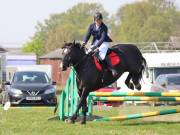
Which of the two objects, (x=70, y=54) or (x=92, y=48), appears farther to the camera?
(x=92, y=48)

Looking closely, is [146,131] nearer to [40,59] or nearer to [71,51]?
[71,51]

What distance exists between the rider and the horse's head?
0.38 m

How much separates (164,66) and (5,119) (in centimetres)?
2156

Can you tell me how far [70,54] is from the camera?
1516 cm

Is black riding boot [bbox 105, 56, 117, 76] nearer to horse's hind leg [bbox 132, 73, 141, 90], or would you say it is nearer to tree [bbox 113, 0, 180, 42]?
horse's hind leg [bbox 132, 73, 141, 90]

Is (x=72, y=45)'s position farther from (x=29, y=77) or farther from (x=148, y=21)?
(x=148, y=21)

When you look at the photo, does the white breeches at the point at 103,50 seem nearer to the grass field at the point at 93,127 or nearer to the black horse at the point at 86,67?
the black horse at the point at 86,67

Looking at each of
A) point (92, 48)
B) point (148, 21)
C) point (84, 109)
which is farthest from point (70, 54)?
point (148, 21)

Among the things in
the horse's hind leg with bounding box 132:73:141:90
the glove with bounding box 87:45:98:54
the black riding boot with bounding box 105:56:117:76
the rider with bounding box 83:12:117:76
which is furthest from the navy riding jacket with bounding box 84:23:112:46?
the horse's hind leg with bounding box 132:73:141:90

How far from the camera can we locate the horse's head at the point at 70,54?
15.1 metres

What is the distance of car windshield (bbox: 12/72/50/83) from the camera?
A: 28972 millimetres

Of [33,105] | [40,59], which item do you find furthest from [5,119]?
[40,59]

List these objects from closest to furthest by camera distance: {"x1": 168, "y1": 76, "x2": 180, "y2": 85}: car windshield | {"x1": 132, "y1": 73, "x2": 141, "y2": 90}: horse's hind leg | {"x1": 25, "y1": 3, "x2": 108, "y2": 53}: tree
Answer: {"x1": 132, "y1": 73, "x2": 141, "y2": 90}: horse's hind leg
{"x1": 168, "y1": 76, "x2": 180, "y2": 85}: car windshield
{"x1": 25, "y1": 3, "x2": 108, "y2": 53}: tree

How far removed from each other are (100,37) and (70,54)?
34.6 inches
